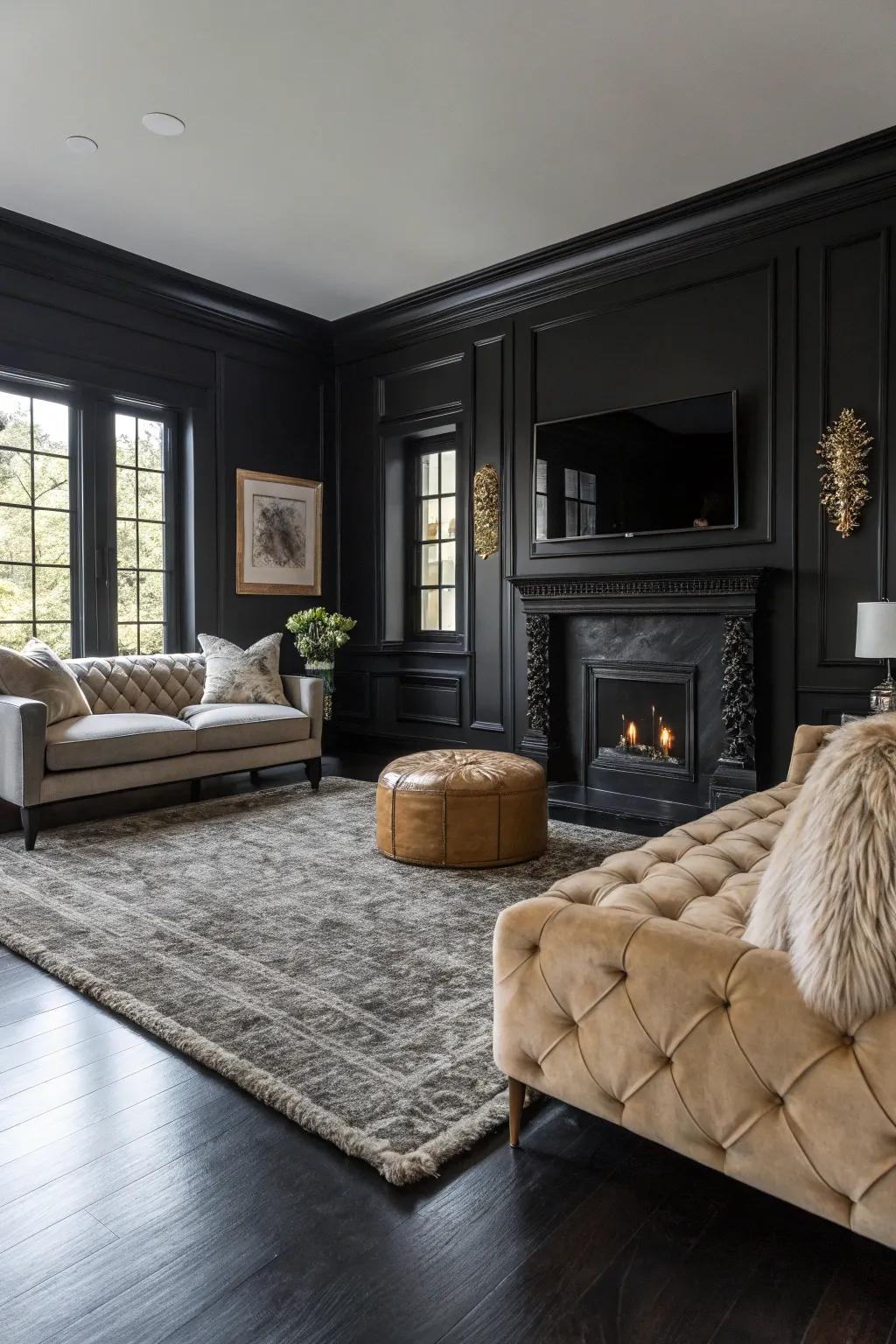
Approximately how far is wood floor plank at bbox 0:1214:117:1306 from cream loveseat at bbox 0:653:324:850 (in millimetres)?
2618

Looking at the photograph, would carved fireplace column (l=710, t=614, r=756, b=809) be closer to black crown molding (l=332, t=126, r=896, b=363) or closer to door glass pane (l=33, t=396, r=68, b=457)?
black crown molding (l=332, t=126, r=896, b=363)

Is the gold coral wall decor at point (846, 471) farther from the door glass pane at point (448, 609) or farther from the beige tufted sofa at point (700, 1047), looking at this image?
the beige tufted sofa at point (700, 1047)

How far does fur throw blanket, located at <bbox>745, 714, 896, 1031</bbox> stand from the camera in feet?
3.99

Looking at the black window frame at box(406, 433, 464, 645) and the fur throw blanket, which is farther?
the black window frame at box(406, 433, 464, 645)

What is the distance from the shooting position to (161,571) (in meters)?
5.87

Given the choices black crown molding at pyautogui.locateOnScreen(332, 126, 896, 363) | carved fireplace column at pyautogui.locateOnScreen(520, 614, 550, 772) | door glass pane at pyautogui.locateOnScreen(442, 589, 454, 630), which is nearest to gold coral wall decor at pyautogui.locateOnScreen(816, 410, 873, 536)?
black crown molding at pyautogui.locateOnScreen(332, 126, 896, 363)

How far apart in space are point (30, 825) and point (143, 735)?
0.70m

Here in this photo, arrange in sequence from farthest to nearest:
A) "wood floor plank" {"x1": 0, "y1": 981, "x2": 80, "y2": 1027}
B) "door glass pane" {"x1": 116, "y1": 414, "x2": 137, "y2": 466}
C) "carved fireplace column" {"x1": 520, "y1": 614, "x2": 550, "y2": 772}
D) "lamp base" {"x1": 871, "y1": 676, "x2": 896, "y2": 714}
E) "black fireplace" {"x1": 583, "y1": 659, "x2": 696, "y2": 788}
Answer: "door glass pane" {"x1": 116, "y1": 414, "x2": 137, "y2": 466} → "carved fireplace column" {"x1": 520, "y1": 614, "x2": 550, "y2": 772} → "black fireplace" {"x1": 583, "y1": 659, "x2": 696, "y2": 788} → "lamp base" {"x1": 871, "y1": 676, "x2": 896, "y2": 714} → "wood floor plank" {"x1": 0, "y1": 981, "x2": 80, "y2": 1027}

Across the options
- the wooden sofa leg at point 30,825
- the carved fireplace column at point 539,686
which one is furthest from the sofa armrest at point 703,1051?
the carved fireplace column at point 539,686

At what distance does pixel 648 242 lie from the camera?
188 inches

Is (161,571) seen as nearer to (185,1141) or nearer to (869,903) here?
(185,1141)

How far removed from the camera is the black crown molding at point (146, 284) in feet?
16.0

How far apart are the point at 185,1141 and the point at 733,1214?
1.03 metres

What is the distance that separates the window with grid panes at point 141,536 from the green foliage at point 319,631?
887 mm
